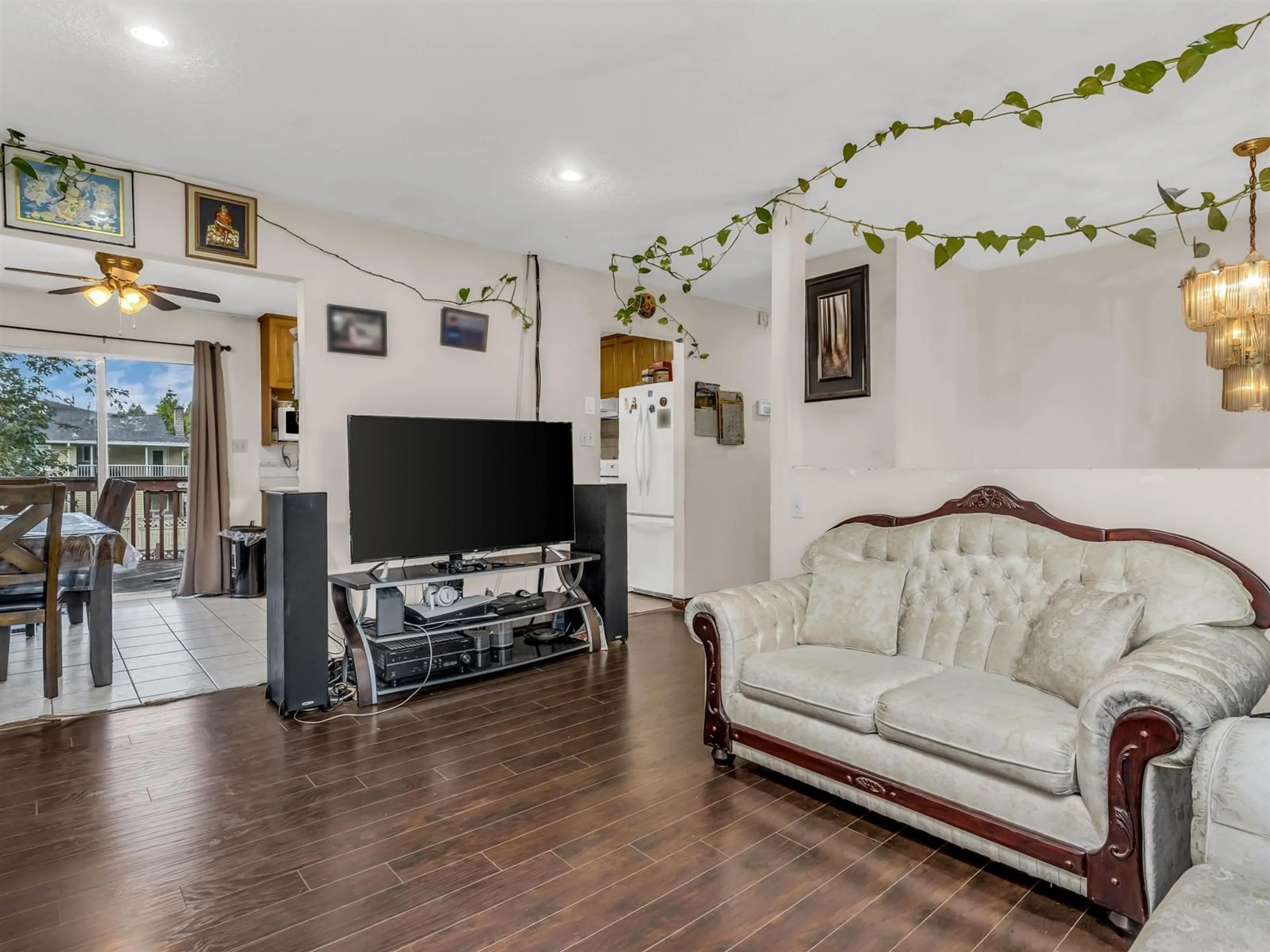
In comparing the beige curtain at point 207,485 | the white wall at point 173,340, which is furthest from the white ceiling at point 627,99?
the white wall at point 173,340

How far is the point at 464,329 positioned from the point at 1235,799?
12.9ft

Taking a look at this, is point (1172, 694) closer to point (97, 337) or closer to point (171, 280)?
point (171, 280)

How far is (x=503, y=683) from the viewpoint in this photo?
3484mm

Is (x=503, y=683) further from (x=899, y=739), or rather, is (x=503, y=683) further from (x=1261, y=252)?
(x=1261, y=252)

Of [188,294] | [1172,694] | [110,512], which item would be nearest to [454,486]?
[188,294]

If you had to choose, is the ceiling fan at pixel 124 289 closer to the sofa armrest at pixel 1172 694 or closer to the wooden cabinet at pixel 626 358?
the wooden cabinet at pixel 626 358

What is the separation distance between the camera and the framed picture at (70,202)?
291 cm

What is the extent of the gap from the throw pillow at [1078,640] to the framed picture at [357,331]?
3.43 meters

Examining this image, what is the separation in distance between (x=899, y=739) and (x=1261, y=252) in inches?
144

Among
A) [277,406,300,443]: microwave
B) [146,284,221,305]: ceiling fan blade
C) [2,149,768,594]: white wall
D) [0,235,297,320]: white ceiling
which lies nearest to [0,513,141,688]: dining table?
[2,149,768,594]: white wall

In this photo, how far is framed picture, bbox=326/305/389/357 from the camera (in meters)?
3.70

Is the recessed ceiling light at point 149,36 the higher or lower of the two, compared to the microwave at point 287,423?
higher

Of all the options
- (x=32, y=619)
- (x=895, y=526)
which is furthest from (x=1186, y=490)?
(x=32, y=619)

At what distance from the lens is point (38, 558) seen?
124 inches
